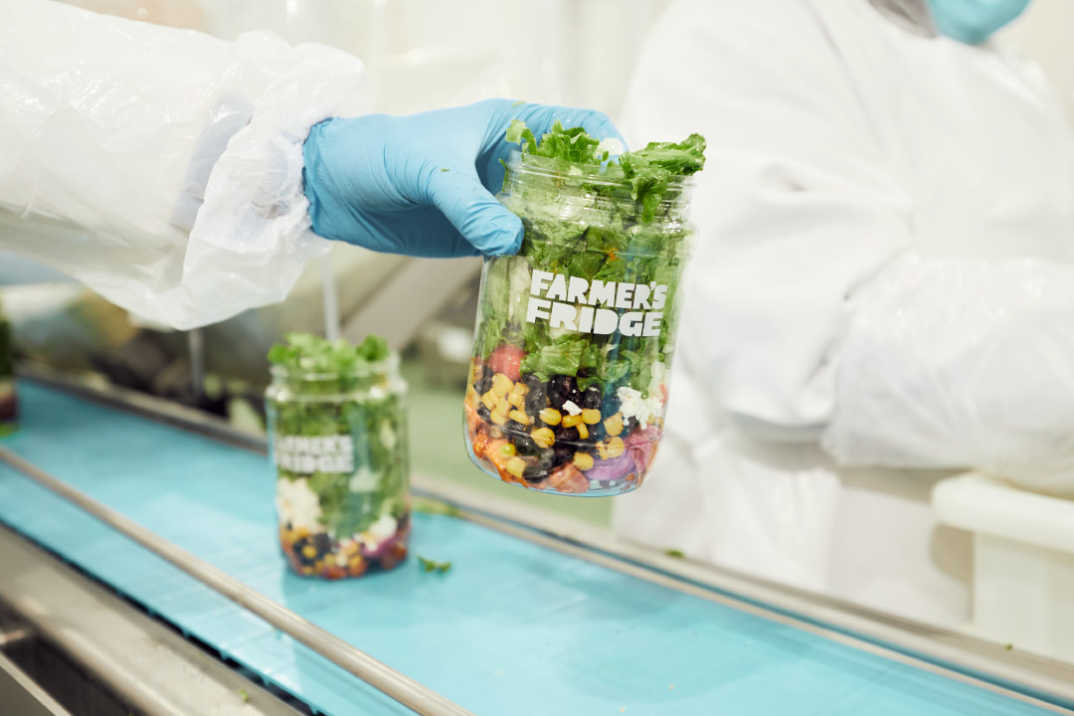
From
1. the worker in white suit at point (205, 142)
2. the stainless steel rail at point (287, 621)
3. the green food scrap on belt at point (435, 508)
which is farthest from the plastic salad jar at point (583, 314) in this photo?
the green food scrap on belt at point (435, 508)

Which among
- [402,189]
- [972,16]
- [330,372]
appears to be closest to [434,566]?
[330,372]

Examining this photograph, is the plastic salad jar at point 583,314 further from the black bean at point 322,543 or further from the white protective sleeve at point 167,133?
the black bean at point 322,543

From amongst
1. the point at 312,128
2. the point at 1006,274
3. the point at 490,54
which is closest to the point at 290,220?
the point at 312,128

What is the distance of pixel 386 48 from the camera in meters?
1.15

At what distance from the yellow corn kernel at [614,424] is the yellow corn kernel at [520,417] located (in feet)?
0.20

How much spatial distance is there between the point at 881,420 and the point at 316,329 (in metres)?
1.19

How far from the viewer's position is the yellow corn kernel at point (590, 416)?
2.07ft

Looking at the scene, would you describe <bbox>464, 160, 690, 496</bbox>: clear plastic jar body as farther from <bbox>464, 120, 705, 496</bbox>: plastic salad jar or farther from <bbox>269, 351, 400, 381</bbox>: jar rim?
<bbox>269, 351, 400, 381</bbox>: jar rim

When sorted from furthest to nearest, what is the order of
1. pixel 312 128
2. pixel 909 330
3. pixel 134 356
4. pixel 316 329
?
pixel 134 356 → pixel 316 329 → pixel 909 330 → pixel 312 128

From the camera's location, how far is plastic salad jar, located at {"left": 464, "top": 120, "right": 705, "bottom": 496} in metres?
0.62

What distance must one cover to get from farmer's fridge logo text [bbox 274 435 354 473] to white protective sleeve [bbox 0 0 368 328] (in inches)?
8.3

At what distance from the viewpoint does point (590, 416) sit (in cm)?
63

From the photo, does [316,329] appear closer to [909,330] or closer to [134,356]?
[134,356]

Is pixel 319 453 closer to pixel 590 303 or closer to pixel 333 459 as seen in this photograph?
pixel 333 459
